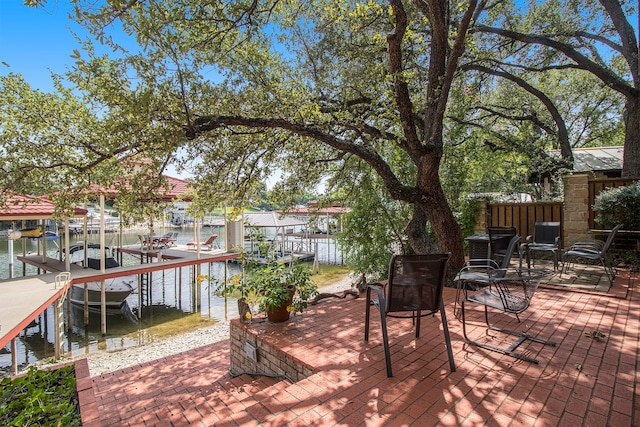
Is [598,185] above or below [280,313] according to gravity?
above

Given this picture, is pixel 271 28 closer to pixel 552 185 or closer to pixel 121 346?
pixel 121 346

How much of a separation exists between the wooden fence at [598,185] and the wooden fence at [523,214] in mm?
740

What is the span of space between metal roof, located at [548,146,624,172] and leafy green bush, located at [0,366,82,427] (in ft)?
41.2

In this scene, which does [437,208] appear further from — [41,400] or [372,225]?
[41,400]

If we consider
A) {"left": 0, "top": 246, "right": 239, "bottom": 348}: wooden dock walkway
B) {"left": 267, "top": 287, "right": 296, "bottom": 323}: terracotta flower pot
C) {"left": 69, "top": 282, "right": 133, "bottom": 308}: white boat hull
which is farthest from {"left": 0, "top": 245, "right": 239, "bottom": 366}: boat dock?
{"left": 267, "top": 287, "right": 296, "bottom": 323}: terracotta flower pot

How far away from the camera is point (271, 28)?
24.1 ft

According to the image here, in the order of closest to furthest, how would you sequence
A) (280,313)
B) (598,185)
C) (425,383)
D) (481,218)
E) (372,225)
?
(425,383) < (280,313) < (598,185) < (372,225) < (481,218)

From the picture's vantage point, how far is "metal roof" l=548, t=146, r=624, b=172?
1054cm

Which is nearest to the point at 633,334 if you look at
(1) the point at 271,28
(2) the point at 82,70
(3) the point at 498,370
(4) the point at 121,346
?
(3) the point at 498,370

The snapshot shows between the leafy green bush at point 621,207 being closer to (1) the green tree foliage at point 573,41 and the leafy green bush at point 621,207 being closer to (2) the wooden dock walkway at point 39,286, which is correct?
(1) the green tree foliage at point 573,41

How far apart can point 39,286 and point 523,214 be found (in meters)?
13.2

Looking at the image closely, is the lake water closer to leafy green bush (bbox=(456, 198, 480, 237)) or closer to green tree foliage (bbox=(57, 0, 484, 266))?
green tree foliage (bbox=(57, 0, 484, 266))

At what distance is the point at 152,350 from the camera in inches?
336

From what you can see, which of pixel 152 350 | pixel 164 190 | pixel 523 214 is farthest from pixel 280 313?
pixel 523 214
